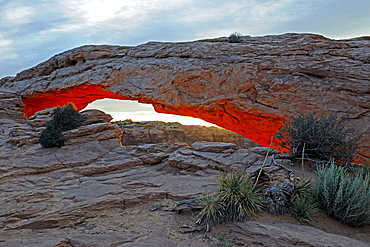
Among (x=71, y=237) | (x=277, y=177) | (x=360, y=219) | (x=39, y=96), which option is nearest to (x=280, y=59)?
(x=277, y=177)

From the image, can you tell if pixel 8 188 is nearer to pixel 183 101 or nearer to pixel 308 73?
pixel 183 101

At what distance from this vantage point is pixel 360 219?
5703 millimetres

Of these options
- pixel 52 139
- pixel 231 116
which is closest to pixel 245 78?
pixel 231 116

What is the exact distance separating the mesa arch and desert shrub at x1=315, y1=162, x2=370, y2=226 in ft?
30.3

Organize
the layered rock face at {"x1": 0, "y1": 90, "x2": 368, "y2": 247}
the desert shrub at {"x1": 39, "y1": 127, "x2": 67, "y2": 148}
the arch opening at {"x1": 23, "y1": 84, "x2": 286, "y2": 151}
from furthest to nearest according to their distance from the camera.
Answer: the arch opening at {"x1": 23, "y1": 84, "x2": 286, "y2": 151}
the desert shrub at {"x1": 39, "y1": 127, "x2": 67, "y2": 148}
the layered rock face at {"x1": 0, "y1": 90, "x2": 368, "y2": 247}

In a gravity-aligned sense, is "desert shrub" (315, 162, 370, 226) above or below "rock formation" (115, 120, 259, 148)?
above

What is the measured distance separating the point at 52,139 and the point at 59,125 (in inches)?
49.7

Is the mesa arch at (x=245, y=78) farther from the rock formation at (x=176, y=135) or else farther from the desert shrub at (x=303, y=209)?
the rock formation at (x=176, y=135)

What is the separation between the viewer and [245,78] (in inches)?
631

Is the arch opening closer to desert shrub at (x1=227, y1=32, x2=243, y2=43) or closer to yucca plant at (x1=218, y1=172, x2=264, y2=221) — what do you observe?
desert shrub at (x1=227, y1=32, x2=243, y2=43)

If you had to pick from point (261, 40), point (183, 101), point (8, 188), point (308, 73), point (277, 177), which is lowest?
point (8, 188)

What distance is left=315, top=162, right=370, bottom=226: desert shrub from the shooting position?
5656 mm

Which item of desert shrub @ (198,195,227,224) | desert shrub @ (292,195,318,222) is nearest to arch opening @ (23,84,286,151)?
desert shrub @ (292,195,318,222)

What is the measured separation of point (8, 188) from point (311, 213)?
9.32 meters
